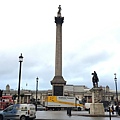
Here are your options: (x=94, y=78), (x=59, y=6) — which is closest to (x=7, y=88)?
(x=59, y=6)

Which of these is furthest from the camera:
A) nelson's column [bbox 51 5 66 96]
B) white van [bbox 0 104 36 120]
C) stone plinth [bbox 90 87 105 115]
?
nelson's column [bbox 51 5 66 96]

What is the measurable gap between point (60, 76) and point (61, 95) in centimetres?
538

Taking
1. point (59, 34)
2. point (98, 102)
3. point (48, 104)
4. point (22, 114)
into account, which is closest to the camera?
point (22, 114)

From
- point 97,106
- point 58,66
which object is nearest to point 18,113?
point 97,106

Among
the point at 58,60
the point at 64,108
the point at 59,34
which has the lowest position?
the point at 64,108

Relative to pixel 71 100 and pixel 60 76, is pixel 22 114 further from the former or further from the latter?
pixel 60 76

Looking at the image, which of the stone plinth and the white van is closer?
the white van

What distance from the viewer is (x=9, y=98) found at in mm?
58469

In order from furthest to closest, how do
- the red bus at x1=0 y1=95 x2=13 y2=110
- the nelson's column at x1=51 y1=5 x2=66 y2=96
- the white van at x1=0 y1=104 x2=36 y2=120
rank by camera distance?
the nelson's column at x1=51 y1=5 x2=66 y2=96 < the red bus at x1=0 y1=95 x2=13 y2=110 < the white van at x1=0 y1=104 x2=36 y2=120

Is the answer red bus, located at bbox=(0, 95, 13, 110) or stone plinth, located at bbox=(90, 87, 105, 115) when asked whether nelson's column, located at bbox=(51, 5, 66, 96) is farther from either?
stone plinth, located at bbox=(90, 87, 105, 115)

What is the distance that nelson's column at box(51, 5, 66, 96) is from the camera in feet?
225

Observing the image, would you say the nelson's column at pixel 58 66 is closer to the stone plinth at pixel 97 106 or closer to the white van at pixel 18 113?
the stone plinth at pixel 97 106

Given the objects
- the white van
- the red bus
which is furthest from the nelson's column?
the white van

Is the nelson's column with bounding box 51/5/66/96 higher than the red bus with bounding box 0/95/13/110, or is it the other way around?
the nelson's column with bounding box 51/5/66/96
